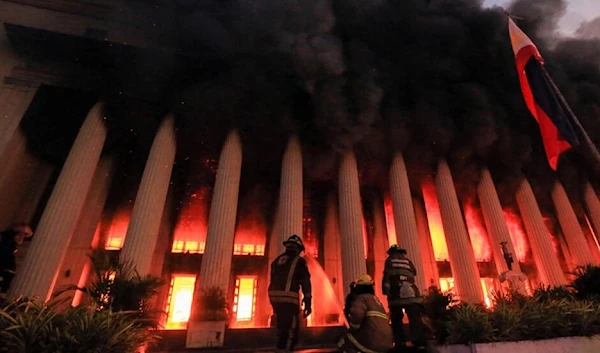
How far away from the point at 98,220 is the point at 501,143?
2010 centimetres

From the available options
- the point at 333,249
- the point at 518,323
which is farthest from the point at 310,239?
the point at 518,323

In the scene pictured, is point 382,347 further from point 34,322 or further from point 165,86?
point 165,86

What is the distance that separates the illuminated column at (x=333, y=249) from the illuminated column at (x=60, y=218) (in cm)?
1141

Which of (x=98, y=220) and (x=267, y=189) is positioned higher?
(x=267, y=189)

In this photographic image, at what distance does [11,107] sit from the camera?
12602 mm

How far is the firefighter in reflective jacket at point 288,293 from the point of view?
4926 millimetres

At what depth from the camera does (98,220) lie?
46.5ft

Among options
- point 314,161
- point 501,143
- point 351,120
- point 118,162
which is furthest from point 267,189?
point 501,143

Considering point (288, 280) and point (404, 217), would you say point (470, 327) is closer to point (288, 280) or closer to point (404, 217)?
point (288, 280)

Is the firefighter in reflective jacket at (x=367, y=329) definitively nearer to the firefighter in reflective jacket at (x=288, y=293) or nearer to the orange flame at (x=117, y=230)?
the firefighter in reflective jacket at (x=288, y=293)

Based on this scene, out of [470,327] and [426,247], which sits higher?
[426,247]

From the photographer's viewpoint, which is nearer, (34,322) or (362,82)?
(34,322)

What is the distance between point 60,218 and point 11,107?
568 cm

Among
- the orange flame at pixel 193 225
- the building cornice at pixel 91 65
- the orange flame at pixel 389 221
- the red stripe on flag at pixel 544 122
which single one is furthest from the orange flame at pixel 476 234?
the building cornice at pixel 91 65
